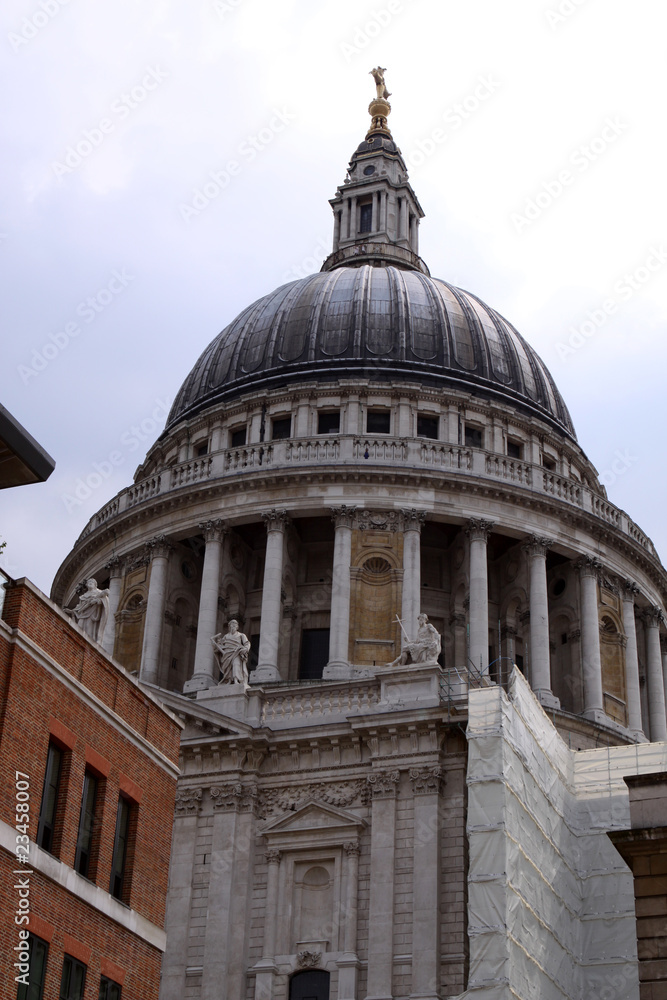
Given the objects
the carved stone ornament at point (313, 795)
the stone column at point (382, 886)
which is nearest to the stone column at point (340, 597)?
the carved stone ornament at point (313, 795)

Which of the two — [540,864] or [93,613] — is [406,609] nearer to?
[93,613]

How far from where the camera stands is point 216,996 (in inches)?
1489

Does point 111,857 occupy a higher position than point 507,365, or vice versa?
point 507,365

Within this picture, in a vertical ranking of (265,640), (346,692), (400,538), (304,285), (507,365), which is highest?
(304,285)

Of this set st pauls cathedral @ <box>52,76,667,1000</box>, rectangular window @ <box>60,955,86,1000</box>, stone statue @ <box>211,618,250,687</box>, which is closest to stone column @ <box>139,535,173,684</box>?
st pauls cathedral @ <box>52,76,667,1000</box>

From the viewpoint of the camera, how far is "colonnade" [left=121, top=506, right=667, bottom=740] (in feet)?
173

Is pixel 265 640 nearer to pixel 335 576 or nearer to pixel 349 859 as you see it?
pixel 335 576

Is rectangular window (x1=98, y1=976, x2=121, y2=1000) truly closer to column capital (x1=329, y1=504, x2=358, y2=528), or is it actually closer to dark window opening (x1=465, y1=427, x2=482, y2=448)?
column capital (x1=329, y1=504, x2=358, y2=528)

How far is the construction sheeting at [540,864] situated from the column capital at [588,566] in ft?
47.1

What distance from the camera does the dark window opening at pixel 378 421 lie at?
6047cm

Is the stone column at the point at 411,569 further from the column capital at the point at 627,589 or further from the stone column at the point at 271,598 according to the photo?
the column capital at the point at 627,589

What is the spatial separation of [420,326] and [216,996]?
32967mm

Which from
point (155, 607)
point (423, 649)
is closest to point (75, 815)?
point (423, 649)

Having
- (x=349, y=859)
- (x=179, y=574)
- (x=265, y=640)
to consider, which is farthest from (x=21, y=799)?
(x=179, y=574)
